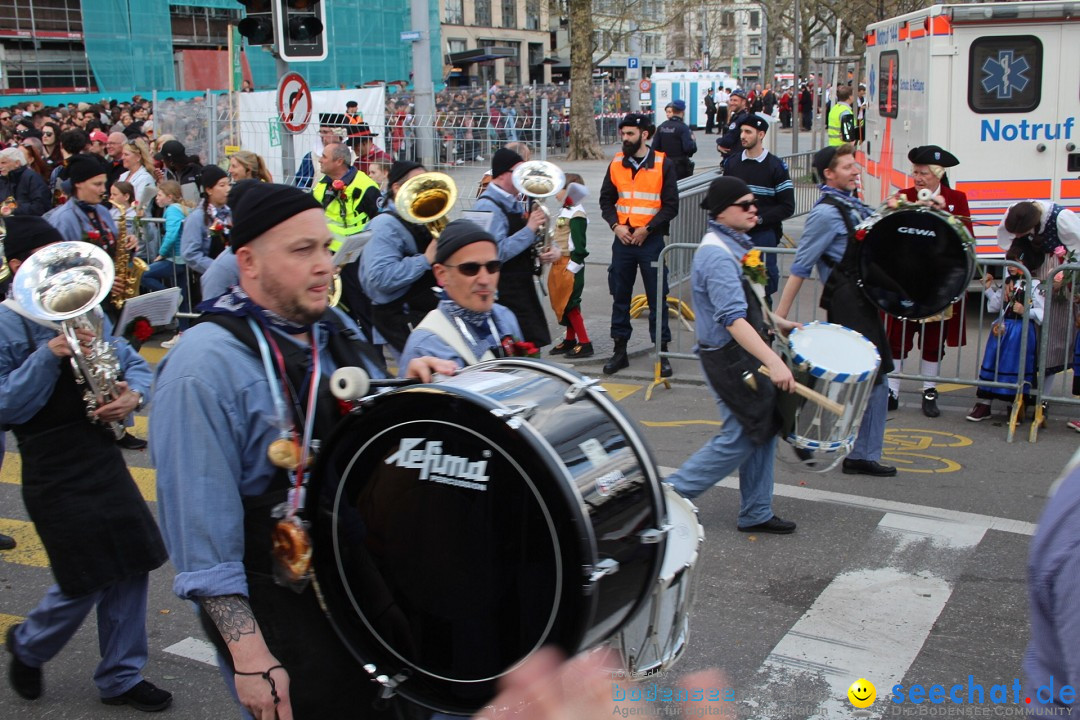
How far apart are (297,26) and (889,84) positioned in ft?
22.7

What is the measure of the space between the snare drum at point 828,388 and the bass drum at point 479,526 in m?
2.88

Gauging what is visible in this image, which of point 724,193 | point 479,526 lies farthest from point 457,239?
point 724,193

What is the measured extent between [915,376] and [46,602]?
20.0ft

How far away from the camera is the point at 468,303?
3.78 meters

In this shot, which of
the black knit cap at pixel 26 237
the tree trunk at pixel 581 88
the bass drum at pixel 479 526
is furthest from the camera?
the tree trunk at pixel 581 88

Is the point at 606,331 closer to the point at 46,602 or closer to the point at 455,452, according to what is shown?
the point at 46,602

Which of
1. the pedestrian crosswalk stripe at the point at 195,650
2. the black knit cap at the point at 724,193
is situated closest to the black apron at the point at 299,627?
the pedestrian crosswalk stripe at the point at 195,650

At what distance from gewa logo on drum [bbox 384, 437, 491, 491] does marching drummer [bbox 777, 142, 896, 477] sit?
14.5 feet

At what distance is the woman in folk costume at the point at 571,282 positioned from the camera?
948 cm

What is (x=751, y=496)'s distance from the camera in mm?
5938

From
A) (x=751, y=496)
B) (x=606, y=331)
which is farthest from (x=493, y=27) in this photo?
(x=751, y=496)

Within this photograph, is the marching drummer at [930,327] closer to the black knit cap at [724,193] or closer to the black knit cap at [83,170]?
the black knit cap at [724,193]

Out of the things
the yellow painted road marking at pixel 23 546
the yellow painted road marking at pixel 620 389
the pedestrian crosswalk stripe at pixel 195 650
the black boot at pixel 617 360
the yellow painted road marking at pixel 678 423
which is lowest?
the pedestrian crosswalk stripe at pixel 195 650

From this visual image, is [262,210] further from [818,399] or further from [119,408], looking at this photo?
[818,399]
